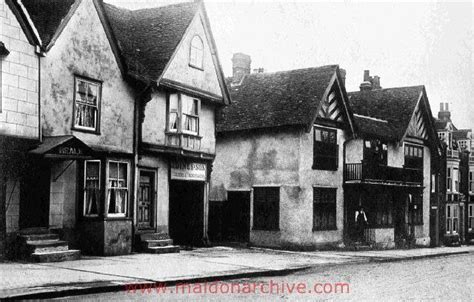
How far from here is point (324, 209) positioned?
30.9 meters

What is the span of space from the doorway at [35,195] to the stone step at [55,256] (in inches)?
48.5

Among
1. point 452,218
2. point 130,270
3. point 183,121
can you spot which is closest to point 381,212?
point 452,218

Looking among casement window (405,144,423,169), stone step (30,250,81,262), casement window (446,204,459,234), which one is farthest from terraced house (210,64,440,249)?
stone step (30,250,81,262)

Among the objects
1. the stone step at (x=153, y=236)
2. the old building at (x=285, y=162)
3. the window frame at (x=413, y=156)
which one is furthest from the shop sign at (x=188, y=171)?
the window frame at (x=413, y=156)

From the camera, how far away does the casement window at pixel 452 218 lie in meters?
44.6

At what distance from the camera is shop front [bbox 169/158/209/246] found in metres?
26.3

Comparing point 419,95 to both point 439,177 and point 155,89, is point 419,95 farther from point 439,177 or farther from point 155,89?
point 155,89

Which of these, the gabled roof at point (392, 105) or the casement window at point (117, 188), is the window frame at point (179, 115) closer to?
the casement window at point (117, 188)

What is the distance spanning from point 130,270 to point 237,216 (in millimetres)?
15262

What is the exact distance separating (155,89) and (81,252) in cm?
666

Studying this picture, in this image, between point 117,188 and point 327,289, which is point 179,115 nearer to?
point 117,188

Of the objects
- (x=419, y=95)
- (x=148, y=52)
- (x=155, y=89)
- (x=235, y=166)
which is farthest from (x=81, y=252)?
(x=419, y=95)

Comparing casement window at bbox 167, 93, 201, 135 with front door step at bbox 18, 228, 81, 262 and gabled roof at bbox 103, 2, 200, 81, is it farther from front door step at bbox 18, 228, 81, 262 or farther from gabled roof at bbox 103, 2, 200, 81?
front door step at bbox 18, 228, 81, 262

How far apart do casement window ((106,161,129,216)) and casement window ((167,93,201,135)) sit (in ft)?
10.5
